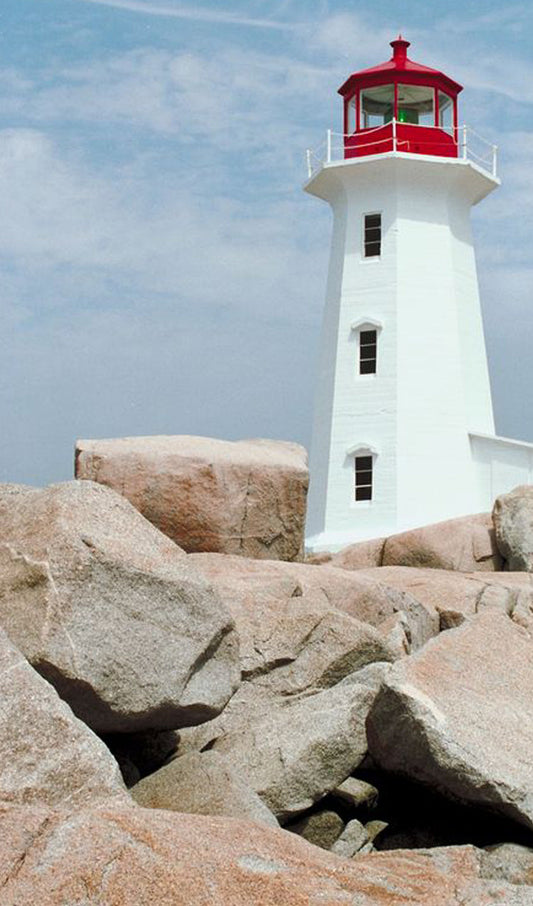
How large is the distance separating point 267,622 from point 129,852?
4485 millimetres

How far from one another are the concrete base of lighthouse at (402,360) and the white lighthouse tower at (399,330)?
24 millimetres

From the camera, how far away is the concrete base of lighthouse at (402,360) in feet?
85.4

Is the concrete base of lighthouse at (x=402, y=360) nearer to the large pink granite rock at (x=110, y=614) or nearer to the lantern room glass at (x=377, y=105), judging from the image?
the lantern room glass at (x=377, y=105)

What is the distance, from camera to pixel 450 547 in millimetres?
19969

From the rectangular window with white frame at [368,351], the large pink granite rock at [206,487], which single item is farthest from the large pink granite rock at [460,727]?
the rectangular window with white frame at [368,351]

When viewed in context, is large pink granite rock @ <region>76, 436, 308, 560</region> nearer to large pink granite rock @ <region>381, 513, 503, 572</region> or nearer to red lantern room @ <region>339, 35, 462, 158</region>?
large pink granite rock @ <region>381, 513, 503, 572</region>

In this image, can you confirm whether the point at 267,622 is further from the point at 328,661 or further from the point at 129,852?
the point at 129,852

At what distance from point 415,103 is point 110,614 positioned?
891 inches

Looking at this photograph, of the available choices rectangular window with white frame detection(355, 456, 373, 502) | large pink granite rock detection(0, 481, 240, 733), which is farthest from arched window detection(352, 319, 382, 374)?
large pink granite rock detection(0, 481, 240, 733)

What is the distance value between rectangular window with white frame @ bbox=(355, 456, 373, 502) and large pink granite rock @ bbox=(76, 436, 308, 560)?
14302mm

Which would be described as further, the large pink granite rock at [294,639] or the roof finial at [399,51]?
the roof finial at [399,51]

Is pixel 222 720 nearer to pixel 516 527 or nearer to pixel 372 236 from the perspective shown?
pixel 516 527

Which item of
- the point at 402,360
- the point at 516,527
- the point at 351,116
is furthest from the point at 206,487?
the point at 351,116

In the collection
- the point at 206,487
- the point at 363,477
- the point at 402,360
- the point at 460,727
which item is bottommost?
the point at 460,727
